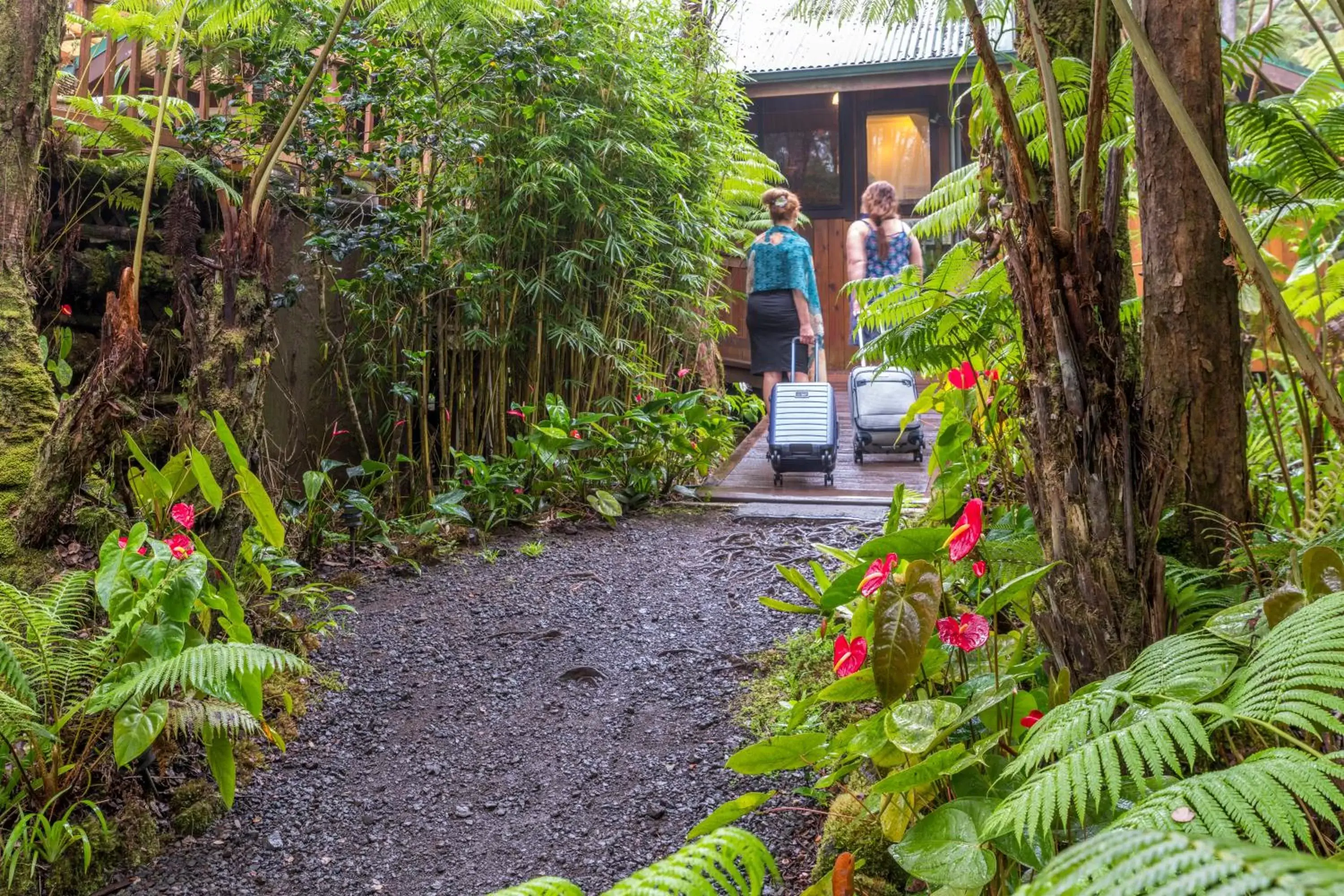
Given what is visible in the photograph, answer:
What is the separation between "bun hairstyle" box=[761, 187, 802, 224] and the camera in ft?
24.0

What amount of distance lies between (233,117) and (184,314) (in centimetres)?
224

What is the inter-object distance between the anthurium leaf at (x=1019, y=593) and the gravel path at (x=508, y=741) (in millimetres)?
693

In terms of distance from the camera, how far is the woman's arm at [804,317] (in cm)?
754

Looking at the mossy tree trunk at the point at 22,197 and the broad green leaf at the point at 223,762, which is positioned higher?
the mossy tree trunk at the point at 22,197

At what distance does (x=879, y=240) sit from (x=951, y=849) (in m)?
7.06

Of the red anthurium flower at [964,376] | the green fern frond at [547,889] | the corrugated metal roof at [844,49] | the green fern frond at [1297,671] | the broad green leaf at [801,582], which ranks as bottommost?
the green fern frond at [547,889]

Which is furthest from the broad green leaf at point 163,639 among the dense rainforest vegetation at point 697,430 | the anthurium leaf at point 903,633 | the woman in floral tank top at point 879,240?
the woman in floral tank top at point 879,240

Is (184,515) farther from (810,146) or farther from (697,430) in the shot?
(810,146)

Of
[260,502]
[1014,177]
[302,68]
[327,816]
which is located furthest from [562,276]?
[1014,177]

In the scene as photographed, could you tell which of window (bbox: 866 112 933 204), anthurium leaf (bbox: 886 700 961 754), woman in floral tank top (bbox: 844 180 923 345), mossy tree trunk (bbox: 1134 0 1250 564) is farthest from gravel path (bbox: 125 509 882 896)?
window (bbox: 866 112 933 204)

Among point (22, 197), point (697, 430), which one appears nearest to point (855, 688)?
point (22, 197)

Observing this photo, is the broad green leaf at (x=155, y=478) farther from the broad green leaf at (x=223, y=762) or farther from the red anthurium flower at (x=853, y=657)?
the red anthurium flower at (x=853, y=657)

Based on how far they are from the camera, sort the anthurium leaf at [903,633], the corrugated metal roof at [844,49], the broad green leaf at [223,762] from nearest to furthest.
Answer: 1. the anthurium leaf at [903,633]
2. the broad green leaf at [223,762]
3. the corrugated metal roof at [844,49]

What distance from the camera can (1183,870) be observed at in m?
0.63
